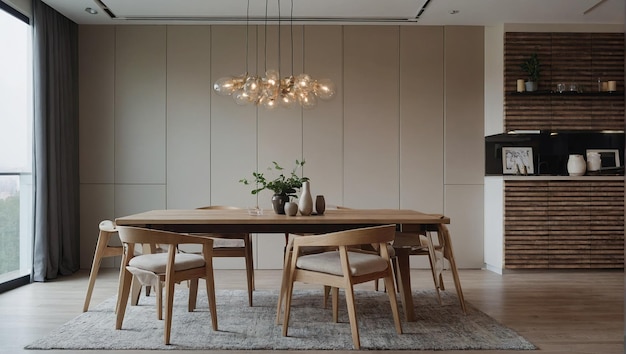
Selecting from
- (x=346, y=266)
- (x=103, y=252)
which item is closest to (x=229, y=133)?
(x=103, y=252)

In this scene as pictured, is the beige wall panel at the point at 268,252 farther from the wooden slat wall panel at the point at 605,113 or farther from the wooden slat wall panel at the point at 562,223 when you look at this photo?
the wooden slat wall panel at the point at 605,113

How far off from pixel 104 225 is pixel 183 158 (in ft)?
7.04

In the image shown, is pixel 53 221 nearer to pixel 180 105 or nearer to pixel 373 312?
pixel 180 105

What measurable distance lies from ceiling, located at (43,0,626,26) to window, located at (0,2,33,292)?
1.82 feet

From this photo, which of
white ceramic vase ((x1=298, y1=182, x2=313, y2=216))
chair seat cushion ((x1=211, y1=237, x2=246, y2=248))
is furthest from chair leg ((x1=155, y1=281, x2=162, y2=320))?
white ceramic vase ((x1=298, y1=182, x2=313, y2=216))

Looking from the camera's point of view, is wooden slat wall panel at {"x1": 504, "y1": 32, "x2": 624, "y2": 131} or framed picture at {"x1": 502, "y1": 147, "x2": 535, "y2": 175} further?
framed picture at {"x1": 502, "y1": 147, "x2": 535, "y2": 175}

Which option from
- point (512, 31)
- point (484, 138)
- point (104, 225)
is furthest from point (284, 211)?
point (512, 31)

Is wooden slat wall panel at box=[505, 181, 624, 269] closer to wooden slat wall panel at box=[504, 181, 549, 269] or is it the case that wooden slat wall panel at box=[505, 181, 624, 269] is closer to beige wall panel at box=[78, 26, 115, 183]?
wooden slat wall panel at box=[504, 181, 549, 269]

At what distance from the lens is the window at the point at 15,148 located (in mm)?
5039

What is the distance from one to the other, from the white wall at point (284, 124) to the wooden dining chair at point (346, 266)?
271 cm

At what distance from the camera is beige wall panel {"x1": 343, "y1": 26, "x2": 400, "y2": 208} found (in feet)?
20.6

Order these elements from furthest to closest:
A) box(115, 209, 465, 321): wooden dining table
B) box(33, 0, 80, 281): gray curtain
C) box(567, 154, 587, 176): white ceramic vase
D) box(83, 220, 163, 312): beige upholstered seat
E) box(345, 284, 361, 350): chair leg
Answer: box(567, 154, 587, 176): white ceramic vase < box(33, 0, 80, 281): gray curtain < box(83, 220, 163, 312): beige upholstered seat < box(115, 209, 465, 321): wooden dining table < box(345, 284, 361, 350): chair leg

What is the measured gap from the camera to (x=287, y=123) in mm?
6273

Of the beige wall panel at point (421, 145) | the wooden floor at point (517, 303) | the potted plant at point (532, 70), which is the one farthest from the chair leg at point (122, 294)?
the potted plant at point (532, 70)
